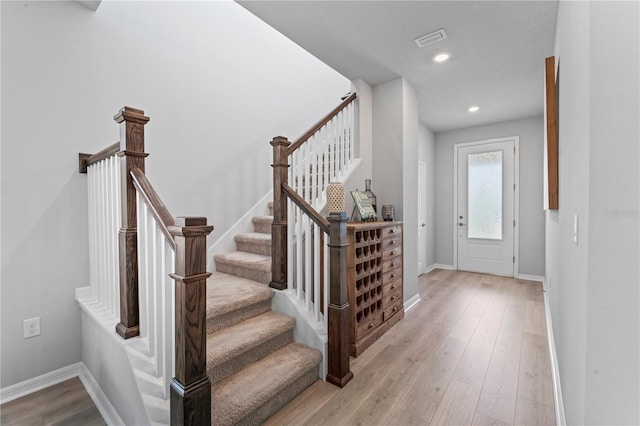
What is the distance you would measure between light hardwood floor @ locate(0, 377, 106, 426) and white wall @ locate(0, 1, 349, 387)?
16cm

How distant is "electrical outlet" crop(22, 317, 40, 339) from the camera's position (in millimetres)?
1939

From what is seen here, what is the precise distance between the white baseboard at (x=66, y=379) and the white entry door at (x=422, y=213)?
4493 mm

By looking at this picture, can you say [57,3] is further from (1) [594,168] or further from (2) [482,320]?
(2) [482,320]

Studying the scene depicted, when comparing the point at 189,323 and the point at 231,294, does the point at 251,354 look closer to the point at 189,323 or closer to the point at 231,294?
the point at 231,294

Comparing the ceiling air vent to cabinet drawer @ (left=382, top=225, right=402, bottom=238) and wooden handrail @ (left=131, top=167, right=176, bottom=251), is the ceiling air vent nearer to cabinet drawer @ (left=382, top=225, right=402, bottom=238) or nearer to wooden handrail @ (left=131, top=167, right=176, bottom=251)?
cabinet drawer @ (left=382, top=225, right=402, bottom=238)

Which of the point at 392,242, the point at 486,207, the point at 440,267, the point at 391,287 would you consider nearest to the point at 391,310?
the point at 391,287

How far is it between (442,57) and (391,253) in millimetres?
2028

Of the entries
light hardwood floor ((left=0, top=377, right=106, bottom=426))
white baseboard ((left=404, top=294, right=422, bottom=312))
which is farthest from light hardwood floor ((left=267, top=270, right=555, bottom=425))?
light hardwood floor ((left=0, top=377, right=106, bottom=426))

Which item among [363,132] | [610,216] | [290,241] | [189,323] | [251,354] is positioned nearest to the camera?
[610,216]

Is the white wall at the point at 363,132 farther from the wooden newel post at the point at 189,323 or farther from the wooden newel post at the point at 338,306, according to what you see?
the wooden newel post at the point at 189,323

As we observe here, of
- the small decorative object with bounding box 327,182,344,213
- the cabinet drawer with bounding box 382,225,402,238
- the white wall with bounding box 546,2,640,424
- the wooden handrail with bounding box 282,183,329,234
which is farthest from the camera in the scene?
the cabinet drawer with bounding box 382,225,402,238

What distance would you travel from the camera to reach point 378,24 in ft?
7.78

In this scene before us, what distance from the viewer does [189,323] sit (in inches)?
48.6

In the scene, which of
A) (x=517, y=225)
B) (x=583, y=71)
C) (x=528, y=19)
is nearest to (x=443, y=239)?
(x=517, y=225)
